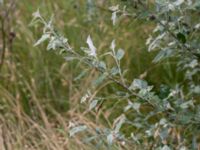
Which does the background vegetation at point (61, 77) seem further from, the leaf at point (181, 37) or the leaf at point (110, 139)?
the leaf at point (181, 37)

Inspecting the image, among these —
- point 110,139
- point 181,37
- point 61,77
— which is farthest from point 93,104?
point 61,77

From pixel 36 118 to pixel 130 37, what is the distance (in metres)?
0.93

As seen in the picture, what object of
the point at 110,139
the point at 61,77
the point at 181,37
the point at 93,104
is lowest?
the point at 61,77

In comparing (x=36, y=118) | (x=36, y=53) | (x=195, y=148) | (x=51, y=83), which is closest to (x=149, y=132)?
(x=195, y=148)

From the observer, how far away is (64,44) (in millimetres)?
1912

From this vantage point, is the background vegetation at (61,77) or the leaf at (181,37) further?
the background vegetation at (61,77)

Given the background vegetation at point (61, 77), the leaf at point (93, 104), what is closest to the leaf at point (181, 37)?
the leaf at point (93, 104)

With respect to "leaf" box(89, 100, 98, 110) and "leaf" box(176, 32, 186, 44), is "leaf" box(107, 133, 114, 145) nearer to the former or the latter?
"leaf" box(89, 100, 98, 110)

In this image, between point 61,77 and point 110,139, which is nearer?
point 110,139

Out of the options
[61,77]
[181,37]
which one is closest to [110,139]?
[181,37]

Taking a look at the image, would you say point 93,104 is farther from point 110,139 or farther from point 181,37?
point 181,37

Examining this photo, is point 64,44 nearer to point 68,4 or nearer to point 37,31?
point 37,31

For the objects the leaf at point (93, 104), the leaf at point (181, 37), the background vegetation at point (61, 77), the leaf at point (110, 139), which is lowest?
the background vegetation at point (61, 77)

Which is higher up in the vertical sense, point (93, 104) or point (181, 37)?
point (181, 37)
